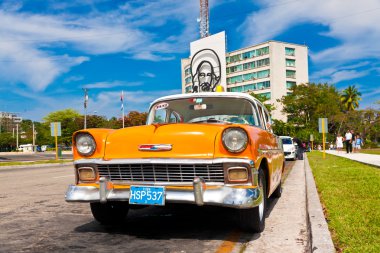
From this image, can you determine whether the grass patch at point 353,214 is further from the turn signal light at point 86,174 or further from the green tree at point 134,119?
the green tree at point 134,119

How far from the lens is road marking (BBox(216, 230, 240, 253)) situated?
12.4 feet

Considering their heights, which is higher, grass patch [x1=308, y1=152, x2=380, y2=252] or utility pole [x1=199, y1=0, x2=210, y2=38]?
utility pole [x1=199, y1=0, x2=210, y2=38]

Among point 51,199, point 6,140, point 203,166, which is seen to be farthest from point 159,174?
point 6,140

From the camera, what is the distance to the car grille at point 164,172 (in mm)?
3943

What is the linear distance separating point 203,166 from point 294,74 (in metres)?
81.8

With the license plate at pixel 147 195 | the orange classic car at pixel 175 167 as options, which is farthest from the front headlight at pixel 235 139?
the license plate at pixel 147 195

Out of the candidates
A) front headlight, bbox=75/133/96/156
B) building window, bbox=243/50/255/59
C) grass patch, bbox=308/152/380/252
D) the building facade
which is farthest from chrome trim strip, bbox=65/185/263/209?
building window, bbox=243/50/255/59

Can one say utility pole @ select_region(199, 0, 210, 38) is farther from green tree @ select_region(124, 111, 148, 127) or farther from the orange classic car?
the orange classic car

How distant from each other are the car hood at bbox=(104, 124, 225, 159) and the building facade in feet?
247

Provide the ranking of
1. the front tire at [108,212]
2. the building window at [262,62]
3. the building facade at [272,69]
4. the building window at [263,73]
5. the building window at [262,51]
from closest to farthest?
the front tire at [108,212] → the building facade at [272,69] → the building window at [262,51] → the building window at [262,62] → the building window at [263,73]

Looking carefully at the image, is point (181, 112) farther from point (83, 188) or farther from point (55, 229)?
point (55, 229)

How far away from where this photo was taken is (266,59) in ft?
262

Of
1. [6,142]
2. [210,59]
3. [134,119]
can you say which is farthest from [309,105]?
[6,142]

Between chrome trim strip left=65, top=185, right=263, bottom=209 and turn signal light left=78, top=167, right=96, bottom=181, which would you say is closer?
chrome trim strip left=65, top=185, right=263, bottom=209
